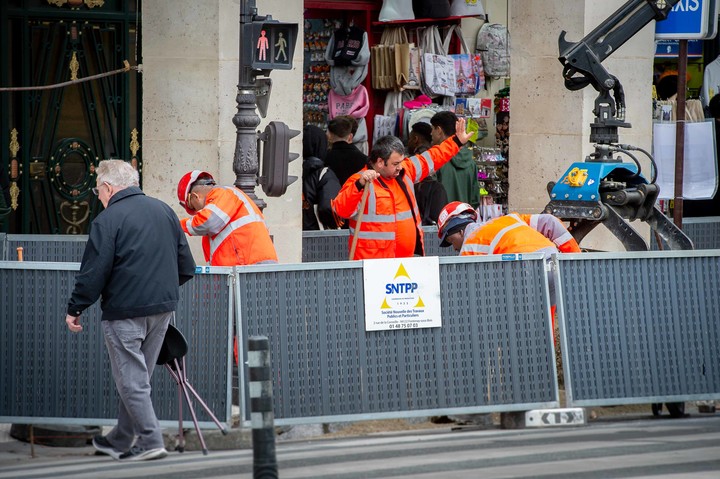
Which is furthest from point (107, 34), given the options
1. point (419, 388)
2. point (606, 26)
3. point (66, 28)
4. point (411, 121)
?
point (419, 388)

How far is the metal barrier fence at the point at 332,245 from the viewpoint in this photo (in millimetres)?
13148

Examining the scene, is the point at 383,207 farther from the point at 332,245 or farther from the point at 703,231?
the point at 703,231

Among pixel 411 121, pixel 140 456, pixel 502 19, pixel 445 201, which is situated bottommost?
pixel 140 456

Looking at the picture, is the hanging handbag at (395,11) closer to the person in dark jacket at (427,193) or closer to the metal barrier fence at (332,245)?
the person in dark jacket at (427,193)

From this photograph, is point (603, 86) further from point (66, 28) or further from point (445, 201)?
point (66, 28)

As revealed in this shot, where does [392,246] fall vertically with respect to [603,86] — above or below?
below

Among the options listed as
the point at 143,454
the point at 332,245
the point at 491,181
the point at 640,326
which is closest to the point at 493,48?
the point at 491,181

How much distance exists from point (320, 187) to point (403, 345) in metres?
4.61

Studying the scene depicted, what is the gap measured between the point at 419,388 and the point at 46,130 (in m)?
6.41

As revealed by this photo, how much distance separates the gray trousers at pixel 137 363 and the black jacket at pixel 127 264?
93mm

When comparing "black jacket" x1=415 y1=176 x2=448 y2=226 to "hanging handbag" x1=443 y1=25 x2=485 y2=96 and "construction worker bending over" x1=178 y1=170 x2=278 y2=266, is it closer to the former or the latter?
"hanging handbag" x1=443 y1=25 x2=485 y2=96

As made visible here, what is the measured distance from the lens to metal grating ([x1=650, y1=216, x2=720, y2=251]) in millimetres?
14234

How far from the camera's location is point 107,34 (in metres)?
14.5

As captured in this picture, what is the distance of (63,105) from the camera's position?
14.5m
